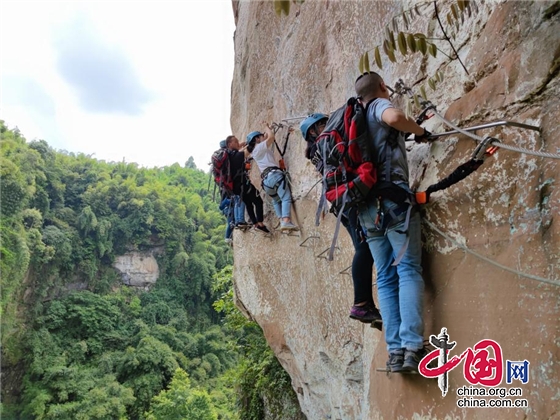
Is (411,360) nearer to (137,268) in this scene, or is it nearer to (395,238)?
(395,238)

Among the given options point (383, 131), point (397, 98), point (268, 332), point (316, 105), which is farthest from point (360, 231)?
point (268, 332)

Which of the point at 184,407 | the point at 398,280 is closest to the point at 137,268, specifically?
the point at 184,407

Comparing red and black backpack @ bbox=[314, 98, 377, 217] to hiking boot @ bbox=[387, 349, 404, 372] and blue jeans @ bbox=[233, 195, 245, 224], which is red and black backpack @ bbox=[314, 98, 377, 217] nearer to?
hiking boot @ bbox=[387, 349, 404, 372]

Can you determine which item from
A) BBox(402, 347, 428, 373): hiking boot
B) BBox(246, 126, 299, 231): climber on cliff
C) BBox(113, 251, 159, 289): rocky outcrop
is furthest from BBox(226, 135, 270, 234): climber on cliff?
BBox(113, 251, 159, 289): rocky outcrop

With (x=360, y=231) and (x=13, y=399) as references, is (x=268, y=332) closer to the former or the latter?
(x=360, y=231)

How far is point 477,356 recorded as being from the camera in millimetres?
2467

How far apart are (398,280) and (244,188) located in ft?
13.7

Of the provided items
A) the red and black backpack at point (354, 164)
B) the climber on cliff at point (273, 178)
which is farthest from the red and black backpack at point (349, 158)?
the climber on cliff at point (273, 178)

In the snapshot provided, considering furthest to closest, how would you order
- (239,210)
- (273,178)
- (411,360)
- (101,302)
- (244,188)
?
(101,302) → (239,210) → (244,188) → (273,178) → (411,360)

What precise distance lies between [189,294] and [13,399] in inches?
716

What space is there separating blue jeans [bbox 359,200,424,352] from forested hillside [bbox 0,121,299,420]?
9999mm

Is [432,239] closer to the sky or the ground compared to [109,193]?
closer to the ground

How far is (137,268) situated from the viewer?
142ft

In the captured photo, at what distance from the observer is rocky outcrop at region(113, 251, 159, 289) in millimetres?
42531
